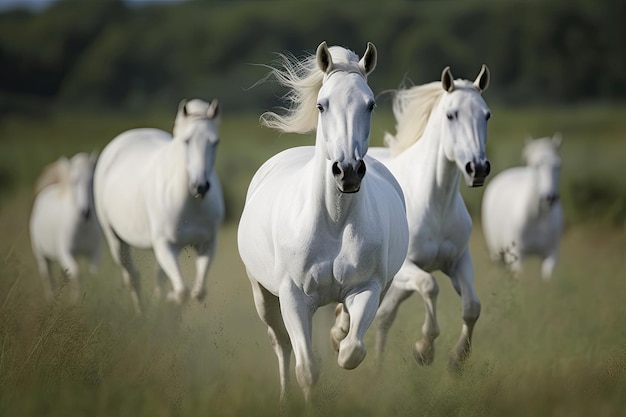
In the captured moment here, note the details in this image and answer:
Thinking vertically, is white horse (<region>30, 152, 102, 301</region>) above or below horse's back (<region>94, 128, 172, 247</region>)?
below

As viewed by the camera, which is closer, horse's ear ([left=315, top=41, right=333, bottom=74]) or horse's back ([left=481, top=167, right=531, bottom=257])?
horse's ear ([left=315, top=41, right=333, bottom=74])

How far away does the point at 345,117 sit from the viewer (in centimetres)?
503

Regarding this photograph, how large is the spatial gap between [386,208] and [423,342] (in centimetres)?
156

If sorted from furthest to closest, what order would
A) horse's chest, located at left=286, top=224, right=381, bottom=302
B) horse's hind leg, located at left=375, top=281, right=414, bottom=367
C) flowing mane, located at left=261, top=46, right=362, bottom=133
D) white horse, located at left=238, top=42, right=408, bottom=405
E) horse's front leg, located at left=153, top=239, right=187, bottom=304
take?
horse's front leg, located at left=153, top=239, right=187, bottom=304
horse's hind leg, located at left=375, top=281, right=414, bottom=367
flowing mane, located at left=261, top=46, right=362, bottom=133
horse's chest, located at left=286, top=224, right=381, bottom=302
white horse, located at left=238, top=42, right=408, bottom=405

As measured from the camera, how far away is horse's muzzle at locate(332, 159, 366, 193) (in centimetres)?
485

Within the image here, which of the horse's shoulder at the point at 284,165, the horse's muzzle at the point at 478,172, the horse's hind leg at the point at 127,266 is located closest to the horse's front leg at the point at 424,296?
the horse's muzzle at the point at 478,172

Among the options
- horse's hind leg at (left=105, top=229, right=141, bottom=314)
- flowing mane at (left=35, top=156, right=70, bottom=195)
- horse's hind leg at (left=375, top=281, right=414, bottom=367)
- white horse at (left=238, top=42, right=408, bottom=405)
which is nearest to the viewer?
white horse at (left=238, top=42, right=408, bottom=405)

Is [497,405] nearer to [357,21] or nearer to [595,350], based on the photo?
[595,350]

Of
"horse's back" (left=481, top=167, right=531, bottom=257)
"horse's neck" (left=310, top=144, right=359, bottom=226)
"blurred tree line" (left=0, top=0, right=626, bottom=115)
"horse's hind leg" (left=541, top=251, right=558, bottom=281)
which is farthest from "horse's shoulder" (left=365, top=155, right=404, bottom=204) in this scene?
"blurred tree line" (left=0, top=0, right=626, bottom=115)

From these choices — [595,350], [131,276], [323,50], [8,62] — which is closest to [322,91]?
[323,50]

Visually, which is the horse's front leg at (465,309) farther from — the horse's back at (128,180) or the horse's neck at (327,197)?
the horse's back at (128,180)

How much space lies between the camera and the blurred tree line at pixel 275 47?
44.1 metres

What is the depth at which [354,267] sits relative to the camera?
531cm

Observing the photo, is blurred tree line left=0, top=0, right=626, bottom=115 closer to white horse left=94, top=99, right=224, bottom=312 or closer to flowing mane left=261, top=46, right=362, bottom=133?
white horse left=94, top=99, right=224, bottom=312
